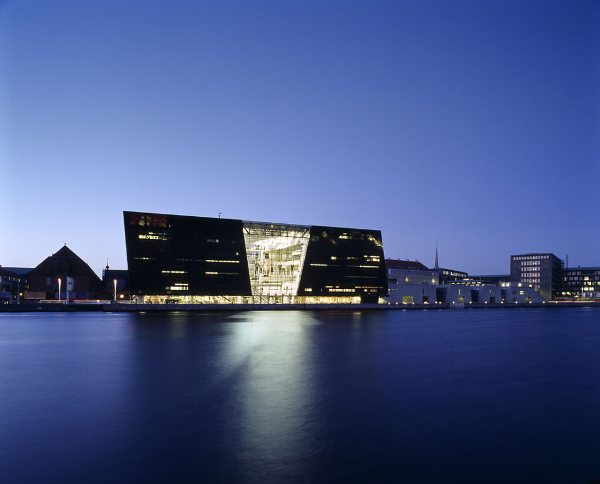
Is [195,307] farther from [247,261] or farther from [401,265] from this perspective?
[401,265]

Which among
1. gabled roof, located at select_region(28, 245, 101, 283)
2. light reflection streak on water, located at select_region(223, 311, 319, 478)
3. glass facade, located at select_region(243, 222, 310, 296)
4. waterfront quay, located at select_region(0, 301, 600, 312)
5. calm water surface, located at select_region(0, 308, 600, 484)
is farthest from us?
gabled roof, located at select_region(28, 245, 101, 283)

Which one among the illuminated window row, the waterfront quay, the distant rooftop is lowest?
the waterfront quay

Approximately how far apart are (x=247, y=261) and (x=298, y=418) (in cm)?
9842

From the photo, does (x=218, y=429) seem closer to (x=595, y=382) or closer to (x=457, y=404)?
(x=457, y=404)

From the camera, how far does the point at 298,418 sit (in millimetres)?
14477

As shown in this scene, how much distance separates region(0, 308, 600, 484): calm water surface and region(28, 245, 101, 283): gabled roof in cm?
10769

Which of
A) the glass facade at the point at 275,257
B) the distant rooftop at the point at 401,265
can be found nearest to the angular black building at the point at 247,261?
the glass facade at the point at 275,257

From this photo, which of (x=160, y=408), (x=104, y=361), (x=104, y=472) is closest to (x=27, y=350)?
(x=104, y=361)

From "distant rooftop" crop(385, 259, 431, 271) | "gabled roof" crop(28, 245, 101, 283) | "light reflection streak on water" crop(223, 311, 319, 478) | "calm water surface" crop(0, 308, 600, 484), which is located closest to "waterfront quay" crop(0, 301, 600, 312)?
"gabled roof" crop(28, 245, 101, 283)

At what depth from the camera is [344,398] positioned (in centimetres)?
1723

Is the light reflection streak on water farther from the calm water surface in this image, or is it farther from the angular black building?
the angular black building

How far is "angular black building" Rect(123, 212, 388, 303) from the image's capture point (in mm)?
101625

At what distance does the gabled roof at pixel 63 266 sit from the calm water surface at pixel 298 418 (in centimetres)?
10769

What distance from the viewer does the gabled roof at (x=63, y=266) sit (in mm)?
124375
